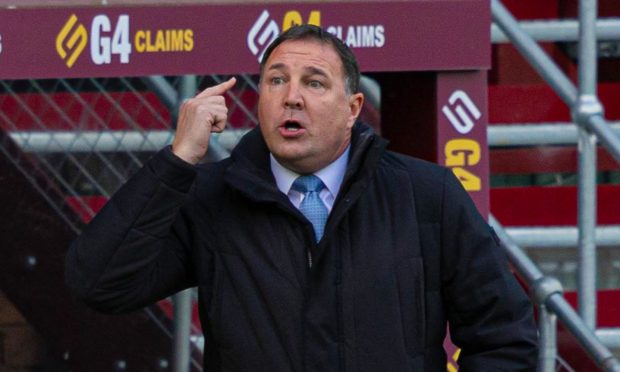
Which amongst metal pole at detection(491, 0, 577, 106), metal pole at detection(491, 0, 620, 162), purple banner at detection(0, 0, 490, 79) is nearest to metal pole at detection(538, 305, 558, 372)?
metal pole at detection(491, 0, 620, 162)

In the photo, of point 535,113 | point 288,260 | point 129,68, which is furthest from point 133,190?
point 535,113

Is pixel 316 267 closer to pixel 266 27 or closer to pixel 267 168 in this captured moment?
pixel 267 168

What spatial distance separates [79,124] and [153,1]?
1372mm

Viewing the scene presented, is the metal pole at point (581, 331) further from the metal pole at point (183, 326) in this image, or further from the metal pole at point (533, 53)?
the metal pole at point (183, 326)

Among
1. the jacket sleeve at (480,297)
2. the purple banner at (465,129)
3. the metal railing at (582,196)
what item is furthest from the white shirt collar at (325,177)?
the metal railing at (582,196)

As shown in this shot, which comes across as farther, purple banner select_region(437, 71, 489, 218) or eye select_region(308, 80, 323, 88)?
purple banner select_region(437, 71, 489, 218)

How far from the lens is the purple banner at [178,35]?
4.39 m

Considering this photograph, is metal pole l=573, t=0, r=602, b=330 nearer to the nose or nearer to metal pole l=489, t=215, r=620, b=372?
metal pole l=489, t=215, r=620, b=372

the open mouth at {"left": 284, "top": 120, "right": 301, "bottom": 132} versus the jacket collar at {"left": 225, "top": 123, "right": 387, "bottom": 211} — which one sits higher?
the open mouth at {"left": 284, "top": 120, "right": 301, "bottom": 132}

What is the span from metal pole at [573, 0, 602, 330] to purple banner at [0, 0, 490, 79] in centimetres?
141

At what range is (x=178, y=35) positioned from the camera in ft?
14.5

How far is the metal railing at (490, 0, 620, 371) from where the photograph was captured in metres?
5.17

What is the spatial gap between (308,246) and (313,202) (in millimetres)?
125

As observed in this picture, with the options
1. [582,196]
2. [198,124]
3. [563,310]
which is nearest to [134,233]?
[198,124]
